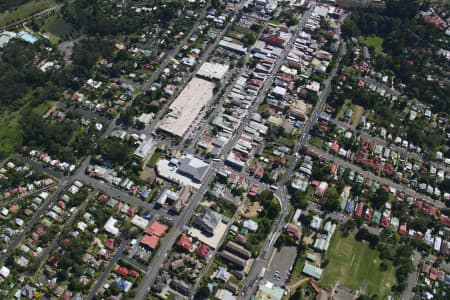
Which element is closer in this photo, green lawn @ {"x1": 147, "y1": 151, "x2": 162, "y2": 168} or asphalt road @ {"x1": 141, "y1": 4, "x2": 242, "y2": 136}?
green lawn @ {"x1": 147, "y1": 151, "x2": 162, "y2": 168}

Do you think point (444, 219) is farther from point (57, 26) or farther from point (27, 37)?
point (27, 37)

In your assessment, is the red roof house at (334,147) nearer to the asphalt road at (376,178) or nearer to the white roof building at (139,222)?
the asphalt road at (376,178)

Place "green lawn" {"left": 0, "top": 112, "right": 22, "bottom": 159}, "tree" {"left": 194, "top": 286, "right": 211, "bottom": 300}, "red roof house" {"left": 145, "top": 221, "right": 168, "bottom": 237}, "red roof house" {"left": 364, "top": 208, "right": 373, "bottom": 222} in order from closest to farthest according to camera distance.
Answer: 1. "tree" {"left": 194, "top": 286, "right": 211, "bottom": 300}
2. "red roof house" {"left": 145, "top": 221, "right": 168, "bottom": 237}
3. "red roof house" {"left": 364, "top": 208, "right": 373, "bottom": 222}
4. "green lawn" {"left": 0, "top": 112, "right": 22, "bottom": 159}

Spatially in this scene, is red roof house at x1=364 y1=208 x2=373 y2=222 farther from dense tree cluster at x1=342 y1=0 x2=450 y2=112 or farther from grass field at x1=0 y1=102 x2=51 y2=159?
grass field at x1=0 y1=102 x2=51 y2=159

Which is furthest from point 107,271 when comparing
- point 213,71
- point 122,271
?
point 213,71

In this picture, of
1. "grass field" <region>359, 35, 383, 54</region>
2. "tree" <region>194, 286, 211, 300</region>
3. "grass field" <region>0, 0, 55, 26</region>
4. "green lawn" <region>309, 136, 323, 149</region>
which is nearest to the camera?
"tree" <region>194, 286, 211, 300</region>

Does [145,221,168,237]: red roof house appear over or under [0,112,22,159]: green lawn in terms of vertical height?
under

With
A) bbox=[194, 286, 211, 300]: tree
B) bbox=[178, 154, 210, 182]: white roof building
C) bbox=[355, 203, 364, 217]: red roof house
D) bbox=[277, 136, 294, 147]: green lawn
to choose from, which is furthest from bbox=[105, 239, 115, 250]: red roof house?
bbox=[355, 203, 364, 217]: red roof house
